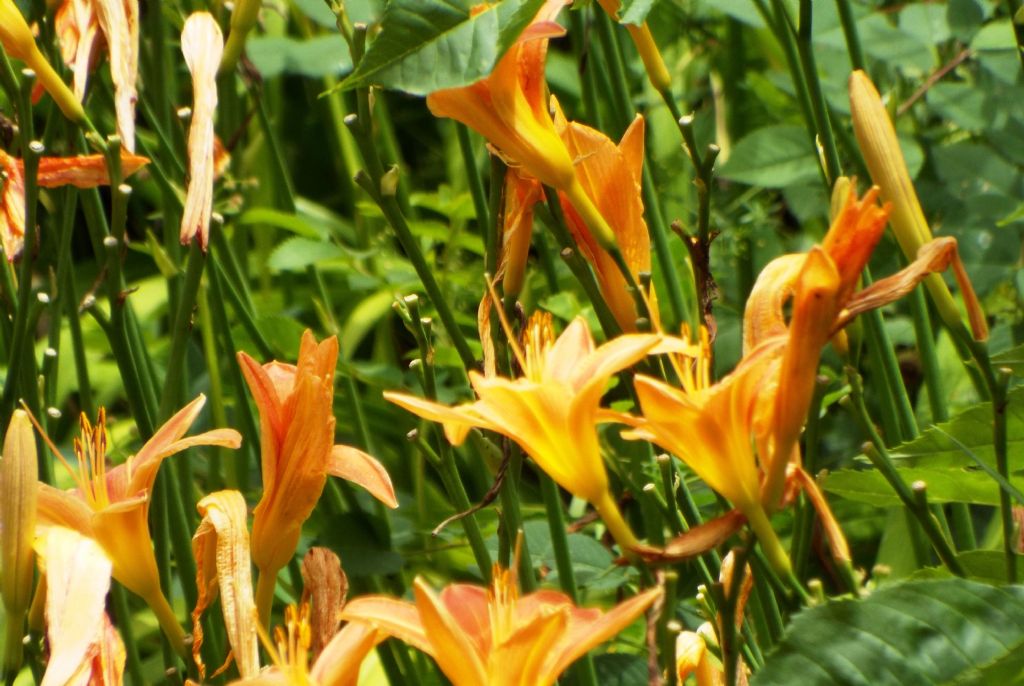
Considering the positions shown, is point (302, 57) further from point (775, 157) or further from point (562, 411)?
point (562, 411)

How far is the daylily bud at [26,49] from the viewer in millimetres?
463

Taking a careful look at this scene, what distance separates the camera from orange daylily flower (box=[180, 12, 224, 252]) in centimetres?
46

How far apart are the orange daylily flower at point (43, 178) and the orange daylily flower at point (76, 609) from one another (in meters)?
0.17

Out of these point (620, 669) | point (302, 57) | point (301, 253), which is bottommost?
point (620, 669)

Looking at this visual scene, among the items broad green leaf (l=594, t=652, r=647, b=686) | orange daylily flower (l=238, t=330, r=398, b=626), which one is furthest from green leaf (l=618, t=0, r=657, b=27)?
broad green leaf (l=594, t=652, r=647, b=686)

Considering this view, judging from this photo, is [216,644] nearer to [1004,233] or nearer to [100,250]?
[100,250]

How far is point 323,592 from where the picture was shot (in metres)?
Result: 0.40

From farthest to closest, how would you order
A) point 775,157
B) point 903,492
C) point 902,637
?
point 775,157 < point 903,492 < point 902,637

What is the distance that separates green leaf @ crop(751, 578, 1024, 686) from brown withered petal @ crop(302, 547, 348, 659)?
0.47 ft

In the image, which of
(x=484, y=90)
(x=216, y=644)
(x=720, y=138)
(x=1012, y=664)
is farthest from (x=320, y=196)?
(x=1012, y=664)

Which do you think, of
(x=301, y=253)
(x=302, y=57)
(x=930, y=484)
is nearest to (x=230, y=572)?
(x=930, y=484)

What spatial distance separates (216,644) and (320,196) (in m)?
1.26

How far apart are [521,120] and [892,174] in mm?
112

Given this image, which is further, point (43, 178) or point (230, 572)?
point (43, 178)
